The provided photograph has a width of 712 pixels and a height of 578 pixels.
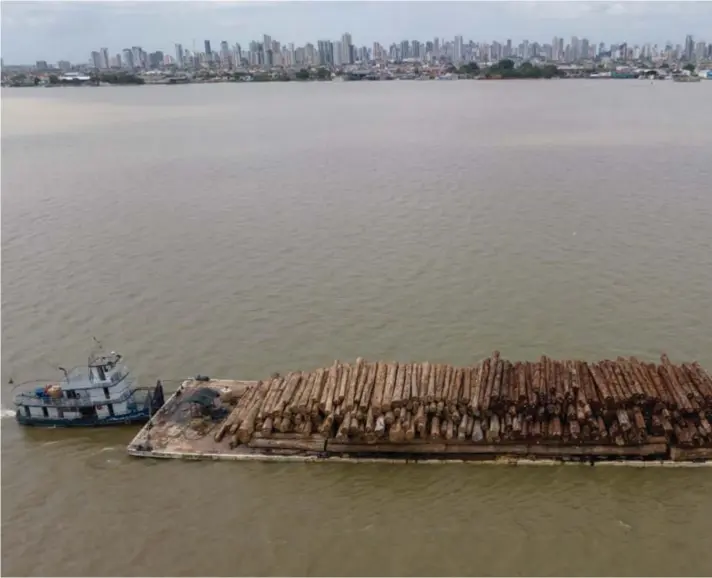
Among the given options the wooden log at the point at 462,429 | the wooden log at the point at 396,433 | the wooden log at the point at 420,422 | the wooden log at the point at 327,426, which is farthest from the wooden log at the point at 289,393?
the wooden log at the point at 462,429

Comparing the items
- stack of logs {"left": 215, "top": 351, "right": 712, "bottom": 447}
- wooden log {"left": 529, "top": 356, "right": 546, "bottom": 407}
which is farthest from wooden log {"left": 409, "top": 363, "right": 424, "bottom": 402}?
wooden log {"left": 529, "top": 356, "right": 546, "bottom": 407}

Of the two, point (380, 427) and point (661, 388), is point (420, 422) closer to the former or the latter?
point (380, 427)

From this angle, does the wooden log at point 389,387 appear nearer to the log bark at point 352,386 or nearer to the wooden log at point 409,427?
the wooden log at point 409,427

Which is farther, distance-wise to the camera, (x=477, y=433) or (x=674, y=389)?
(x=674, y=389)

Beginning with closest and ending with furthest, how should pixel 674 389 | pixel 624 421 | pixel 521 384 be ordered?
pixel 624 421, pixel 674 389, pixel 521 384

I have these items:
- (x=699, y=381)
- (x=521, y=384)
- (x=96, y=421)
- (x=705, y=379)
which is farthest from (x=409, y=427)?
(x=96, y=421)

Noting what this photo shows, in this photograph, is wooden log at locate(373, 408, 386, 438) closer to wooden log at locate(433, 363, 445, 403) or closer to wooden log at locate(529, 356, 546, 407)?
wooden log at locate(433, 363, 445, 403)

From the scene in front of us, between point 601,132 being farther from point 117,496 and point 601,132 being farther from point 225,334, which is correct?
point 117,496
